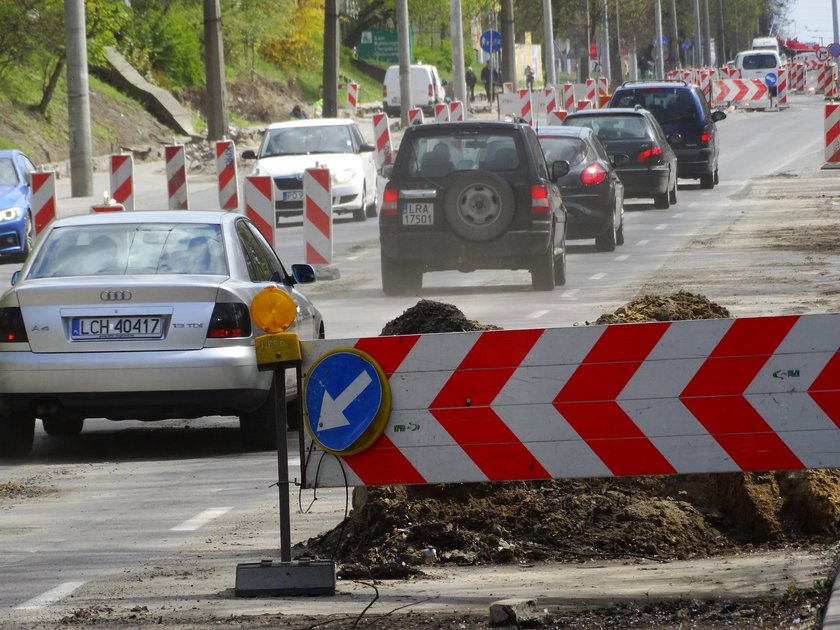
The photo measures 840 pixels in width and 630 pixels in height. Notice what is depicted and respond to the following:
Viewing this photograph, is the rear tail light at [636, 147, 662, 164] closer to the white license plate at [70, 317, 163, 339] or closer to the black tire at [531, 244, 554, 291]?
the black tire at [531, 244, 554, 291]

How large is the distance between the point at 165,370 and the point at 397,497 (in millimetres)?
2793

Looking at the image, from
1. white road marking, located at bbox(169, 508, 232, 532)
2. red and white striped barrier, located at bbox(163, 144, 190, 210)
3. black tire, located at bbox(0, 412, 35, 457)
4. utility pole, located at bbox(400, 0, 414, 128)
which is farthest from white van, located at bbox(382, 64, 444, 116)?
white road marking, located at bbox(169, 508, 232, 532)

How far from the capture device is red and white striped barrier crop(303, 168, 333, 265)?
72.5ft

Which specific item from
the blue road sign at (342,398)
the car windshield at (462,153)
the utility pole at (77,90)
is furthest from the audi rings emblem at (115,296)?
the utility pole at (77,90)

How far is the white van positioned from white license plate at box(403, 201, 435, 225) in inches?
2259

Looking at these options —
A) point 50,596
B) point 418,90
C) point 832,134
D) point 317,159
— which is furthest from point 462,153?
point 418,90

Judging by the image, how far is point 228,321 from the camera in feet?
34.4

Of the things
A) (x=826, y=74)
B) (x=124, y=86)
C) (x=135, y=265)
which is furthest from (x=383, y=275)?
(x=826, y=74)

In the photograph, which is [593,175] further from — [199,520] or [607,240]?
[199,520]

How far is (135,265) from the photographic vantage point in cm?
1082

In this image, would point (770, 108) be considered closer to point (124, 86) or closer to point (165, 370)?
point (124, 86)

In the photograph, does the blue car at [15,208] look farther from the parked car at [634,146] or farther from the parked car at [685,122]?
Result: the parked car at [685,122]

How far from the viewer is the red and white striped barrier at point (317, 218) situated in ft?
72.5

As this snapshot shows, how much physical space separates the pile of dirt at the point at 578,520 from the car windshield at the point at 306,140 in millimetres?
23299
